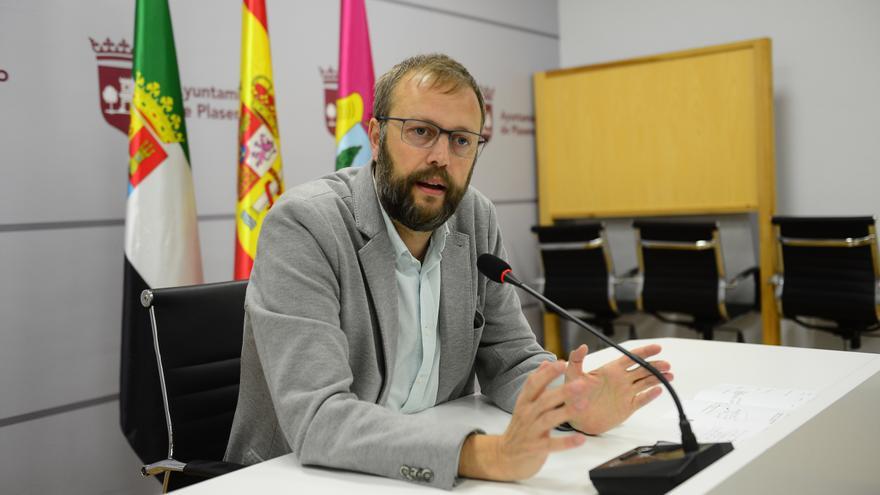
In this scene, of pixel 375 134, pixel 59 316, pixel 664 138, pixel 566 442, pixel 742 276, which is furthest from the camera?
pixel 664 138

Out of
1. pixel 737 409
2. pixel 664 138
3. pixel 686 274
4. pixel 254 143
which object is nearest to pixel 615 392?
pixel 737 409

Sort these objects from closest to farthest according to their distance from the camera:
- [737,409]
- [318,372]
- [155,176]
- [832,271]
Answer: [318,372], [737,409], [155,176], [832,271]

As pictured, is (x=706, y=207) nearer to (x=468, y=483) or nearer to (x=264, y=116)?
(x=264, y=116)

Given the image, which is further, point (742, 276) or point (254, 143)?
point (742, 276)

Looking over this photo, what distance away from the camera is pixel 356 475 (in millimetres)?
1269

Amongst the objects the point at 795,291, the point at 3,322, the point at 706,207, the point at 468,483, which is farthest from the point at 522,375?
the point at 706,207

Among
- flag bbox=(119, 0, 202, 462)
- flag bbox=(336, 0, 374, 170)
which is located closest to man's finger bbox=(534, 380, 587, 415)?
flag bbox=(119, 0, 202, 462)

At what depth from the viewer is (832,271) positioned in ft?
13.7

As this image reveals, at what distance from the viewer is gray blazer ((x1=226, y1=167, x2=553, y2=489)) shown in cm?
126

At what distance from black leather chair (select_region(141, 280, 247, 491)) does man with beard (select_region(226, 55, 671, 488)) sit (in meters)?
0.20

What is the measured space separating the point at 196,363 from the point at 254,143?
1584 mm

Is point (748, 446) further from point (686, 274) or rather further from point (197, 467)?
point (686, 274)

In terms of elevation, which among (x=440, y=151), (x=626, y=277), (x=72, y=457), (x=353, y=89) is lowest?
(x=72, y=457)

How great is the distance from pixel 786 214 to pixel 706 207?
21.0 inches
